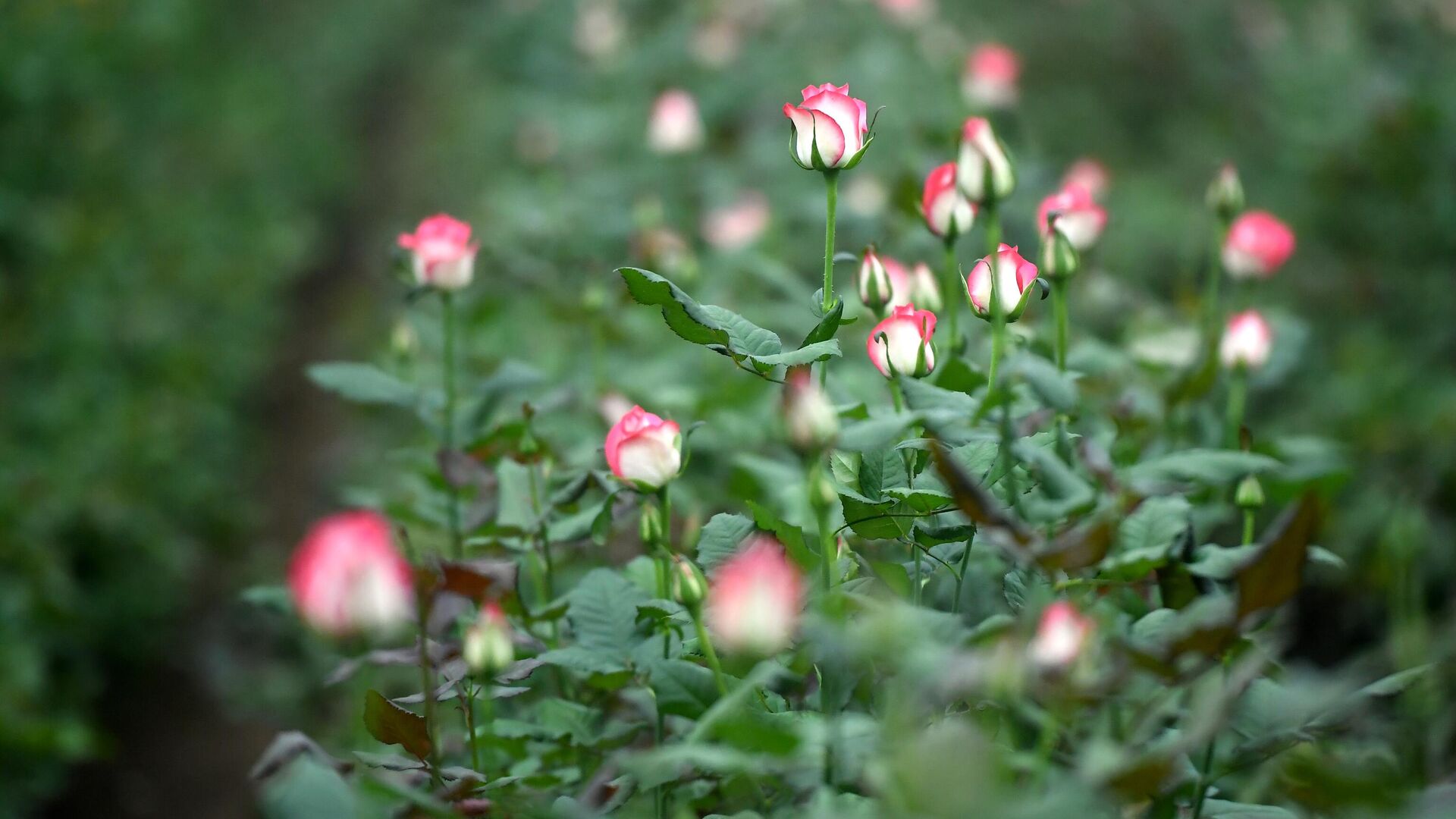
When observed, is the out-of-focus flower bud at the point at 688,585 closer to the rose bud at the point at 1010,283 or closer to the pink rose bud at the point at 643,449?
the pink rose bud at the point at 643,449

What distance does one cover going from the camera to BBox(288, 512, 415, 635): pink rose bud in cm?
73

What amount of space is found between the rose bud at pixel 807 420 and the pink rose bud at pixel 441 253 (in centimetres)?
60

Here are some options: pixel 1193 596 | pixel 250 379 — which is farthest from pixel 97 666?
pixel 1193 596

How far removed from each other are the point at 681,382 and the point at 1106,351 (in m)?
0.74

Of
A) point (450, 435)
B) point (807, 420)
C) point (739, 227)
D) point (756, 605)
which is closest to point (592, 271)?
point (739, 227)

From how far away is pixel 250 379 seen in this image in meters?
4.80

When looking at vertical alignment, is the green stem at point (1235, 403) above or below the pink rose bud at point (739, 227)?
below

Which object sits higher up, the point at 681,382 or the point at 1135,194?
the point at 1135,194

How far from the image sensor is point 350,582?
2.38 ft

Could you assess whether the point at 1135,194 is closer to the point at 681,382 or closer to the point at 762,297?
the point at 762,297

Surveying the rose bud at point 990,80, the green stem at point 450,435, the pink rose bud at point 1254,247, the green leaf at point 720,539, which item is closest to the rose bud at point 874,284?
the green leaf at point 720,539

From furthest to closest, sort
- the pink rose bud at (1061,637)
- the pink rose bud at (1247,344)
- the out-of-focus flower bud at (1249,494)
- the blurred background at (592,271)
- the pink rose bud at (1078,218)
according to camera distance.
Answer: the blurred background at (592,271) < the pink rose bud at (1247,344) < the pink rose bud at (1078,218) < the out-of-focus flower bud at (1249,494) < the pink rose bud at (1061,637)

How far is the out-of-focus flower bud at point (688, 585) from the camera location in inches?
32.5

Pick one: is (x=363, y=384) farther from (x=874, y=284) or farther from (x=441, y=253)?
(x=874, y=284)
